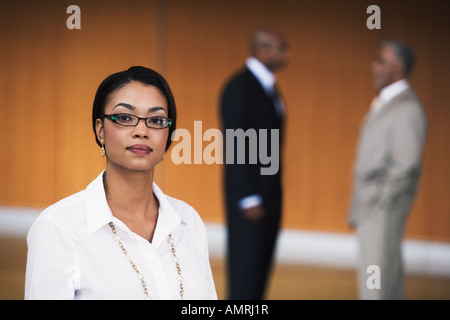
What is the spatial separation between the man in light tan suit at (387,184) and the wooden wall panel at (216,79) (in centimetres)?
221

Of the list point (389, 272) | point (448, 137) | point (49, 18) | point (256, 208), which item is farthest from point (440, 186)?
point (49, 18)

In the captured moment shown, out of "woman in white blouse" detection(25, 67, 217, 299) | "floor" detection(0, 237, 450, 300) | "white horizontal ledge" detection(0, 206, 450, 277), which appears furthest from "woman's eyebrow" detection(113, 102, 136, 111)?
"white horizontal ledge" detection(0, 206, 450, 277)

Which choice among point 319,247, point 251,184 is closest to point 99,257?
point 251,184

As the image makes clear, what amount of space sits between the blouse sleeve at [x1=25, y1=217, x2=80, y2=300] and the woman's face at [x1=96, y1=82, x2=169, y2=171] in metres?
0.16

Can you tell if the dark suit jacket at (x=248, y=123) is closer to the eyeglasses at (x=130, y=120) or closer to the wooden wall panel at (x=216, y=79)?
the wooden wall panel at (x=216, y=79)

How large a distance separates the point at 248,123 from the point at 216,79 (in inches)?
98.2

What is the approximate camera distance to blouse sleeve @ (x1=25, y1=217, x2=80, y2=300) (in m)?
1.00

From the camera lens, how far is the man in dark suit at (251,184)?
341 cm

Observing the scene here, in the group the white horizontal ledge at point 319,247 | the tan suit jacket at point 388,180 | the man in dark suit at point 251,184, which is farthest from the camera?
the white horizontal ledge at point 319,247

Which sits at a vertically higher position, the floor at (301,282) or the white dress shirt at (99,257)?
the white dress shirt at (99,257)

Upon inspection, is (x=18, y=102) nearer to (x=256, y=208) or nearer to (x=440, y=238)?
(x=256, y=208)

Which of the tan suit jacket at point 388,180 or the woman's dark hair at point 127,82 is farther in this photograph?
the tan suit jacket at point 388,180

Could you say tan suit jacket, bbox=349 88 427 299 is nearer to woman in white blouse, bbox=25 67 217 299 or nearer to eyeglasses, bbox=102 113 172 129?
woman in white blouse, bbox=25 67 217 299

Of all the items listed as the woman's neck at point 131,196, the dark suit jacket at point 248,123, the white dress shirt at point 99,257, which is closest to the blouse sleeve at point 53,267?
the white dress shirt at point 99,257
